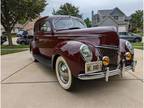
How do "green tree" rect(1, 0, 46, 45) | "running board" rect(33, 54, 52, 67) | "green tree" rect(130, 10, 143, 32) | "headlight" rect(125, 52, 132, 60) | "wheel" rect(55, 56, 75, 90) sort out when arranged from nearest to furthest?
"wheel" rect(55, 56, 75, 90) → "headlight" rect(125, 52, 132, 60) → "running board" rect(33, 54, 52, 67) → "green tree" rect(1, 0, 46, 45) → "green tree" rect(130, 10, 143, 32)

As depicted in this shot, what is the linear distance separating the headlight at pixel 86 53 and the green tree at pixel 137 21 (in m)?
56.5

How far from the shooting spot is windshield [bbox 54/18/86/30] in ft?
18.6

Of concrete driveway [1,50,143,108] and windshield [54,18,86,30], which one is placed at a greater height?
windshield [54,18,86,30]

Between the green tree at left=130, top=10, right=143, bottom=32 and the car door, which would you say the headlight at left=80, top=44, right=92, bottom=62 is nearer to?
the car door

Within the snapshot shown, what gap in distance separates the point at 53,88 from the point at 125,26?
4903cm

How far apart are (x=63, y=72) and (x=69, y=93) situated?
0.54m

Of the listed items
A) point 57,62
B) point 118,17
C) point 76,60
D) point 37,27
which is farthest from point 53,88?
point 118,17

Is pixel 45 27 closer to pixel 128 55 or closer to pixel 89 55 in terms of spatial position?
pixel 89 55

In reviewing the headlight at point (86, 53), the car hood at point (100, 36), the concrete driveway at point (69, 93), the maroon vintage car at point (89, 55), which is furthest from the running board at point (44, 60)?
→ the headlight at point (86, 53)

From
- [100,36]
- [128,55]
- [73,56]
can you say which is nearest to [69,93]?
[73,56]

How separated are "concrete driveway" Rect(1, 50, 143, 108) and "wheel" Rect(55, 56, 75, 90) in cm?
13

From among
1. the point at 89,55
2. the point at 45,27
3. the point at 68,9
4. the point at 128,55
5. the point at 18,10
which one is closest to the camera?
the point at 89,55

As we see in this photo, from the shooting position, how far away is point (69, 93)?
4.26 meters

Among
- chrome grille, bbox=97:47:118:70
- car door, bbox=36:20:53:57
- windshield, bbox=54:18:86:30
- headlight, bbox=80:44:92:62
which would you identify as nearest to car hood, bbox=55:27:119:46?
chrome grille, bbox=97:47:118:70
